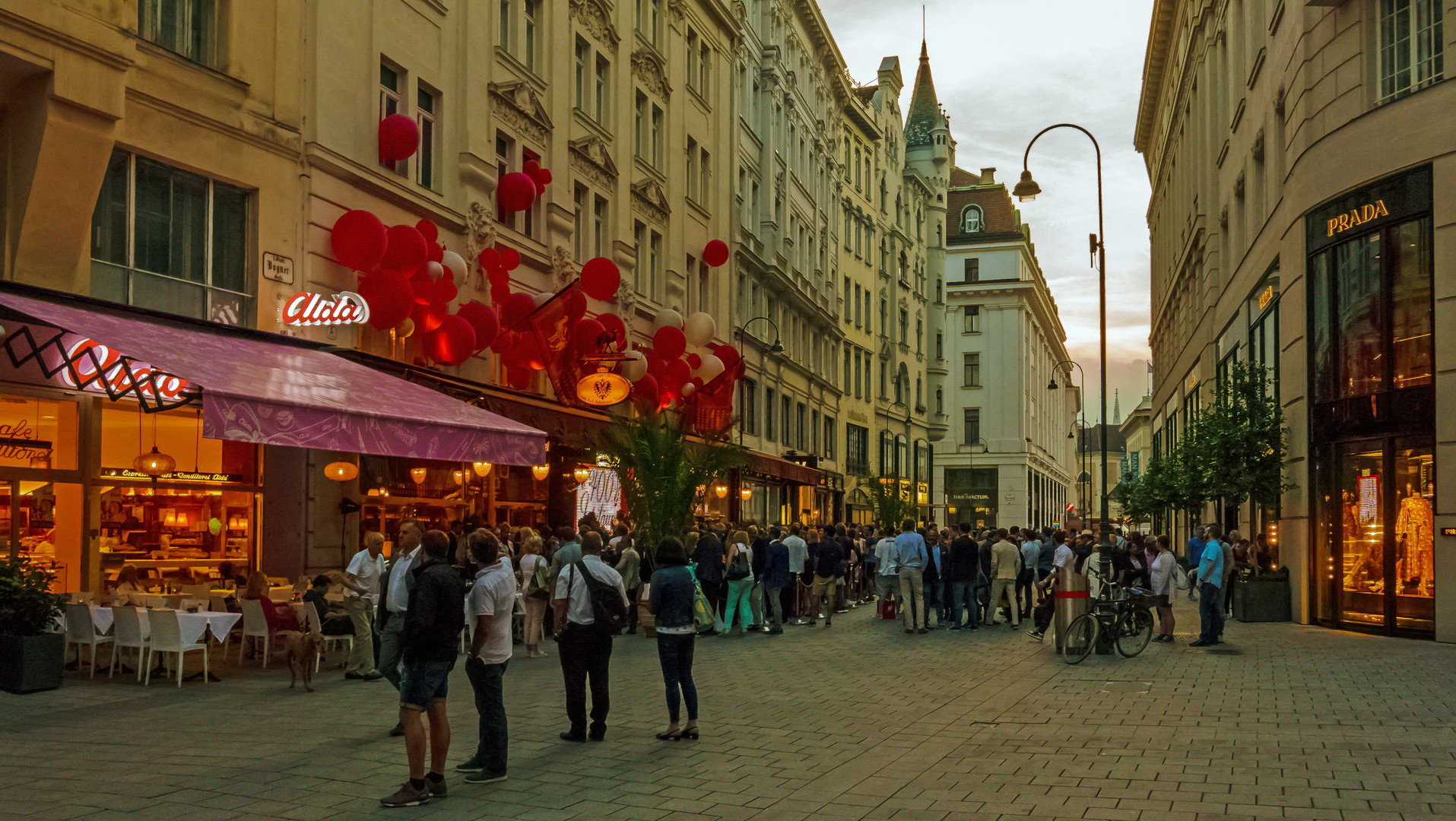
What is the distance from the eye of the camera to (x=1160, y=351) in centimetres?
6141

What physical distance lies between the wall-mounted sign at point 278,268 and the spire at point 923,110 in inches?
2646

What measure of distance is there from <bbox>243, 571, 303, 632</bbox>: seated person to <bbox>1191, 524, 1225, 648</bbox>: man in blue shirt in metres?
12.4

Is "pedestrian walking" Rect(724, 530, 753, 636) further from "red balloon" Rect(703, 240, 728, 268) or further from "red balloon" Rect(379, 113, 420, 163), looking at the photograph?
"red balloon" Rect(703, 240, 728, 268)

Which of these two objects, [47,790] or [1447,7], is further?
[1447,7]

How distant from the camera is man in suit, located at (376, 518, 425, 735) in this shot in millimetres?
10359

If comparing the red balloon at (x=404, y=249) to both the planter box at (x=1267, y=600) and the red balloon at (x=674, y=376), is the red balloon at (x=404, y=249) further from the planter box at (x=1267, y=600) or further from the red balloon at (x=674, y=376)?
the planter box at (x=1267, y=600)

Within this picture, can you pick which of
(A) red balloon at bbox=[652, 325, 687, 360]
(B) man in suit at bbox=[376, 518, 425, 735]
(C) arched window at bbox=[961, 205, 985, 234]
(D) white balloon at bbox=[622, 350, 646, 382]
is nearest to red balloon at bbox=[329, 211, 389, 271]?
(D) white balloon at bbox=[622, 350, 646, 382]

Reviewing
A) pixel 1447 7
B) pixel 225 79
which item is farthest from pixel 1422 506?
pixel 225 79

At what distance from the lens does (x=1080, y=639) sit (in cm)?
1694

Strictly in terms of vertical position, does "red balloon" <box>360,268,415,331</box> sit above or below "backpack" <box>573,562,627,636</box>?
above

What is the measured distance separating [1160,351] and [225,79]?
51732 millimetres

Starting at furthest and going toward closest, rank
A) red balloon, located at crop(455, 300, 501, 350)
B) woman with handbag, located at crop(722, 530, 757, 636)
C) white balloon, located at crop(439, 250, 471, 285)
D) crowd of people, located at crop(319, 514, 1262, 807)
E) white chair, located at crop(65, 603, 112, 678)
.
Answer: red balloon, located at crop(455, 300, 501, 350) < white balloon, located at crop(439, 250, 471, 285) < woman with handbag, located at crop(722, 530, 757, 636) < white chair, located at crop(65, 603, 112, 678) < crowd of people, located at crop(319, 514, 1262, 807)

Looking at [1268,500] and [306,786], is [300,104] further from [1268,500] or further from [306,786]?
[1268,500]

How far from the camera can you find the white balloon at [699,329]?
97.1 ft
